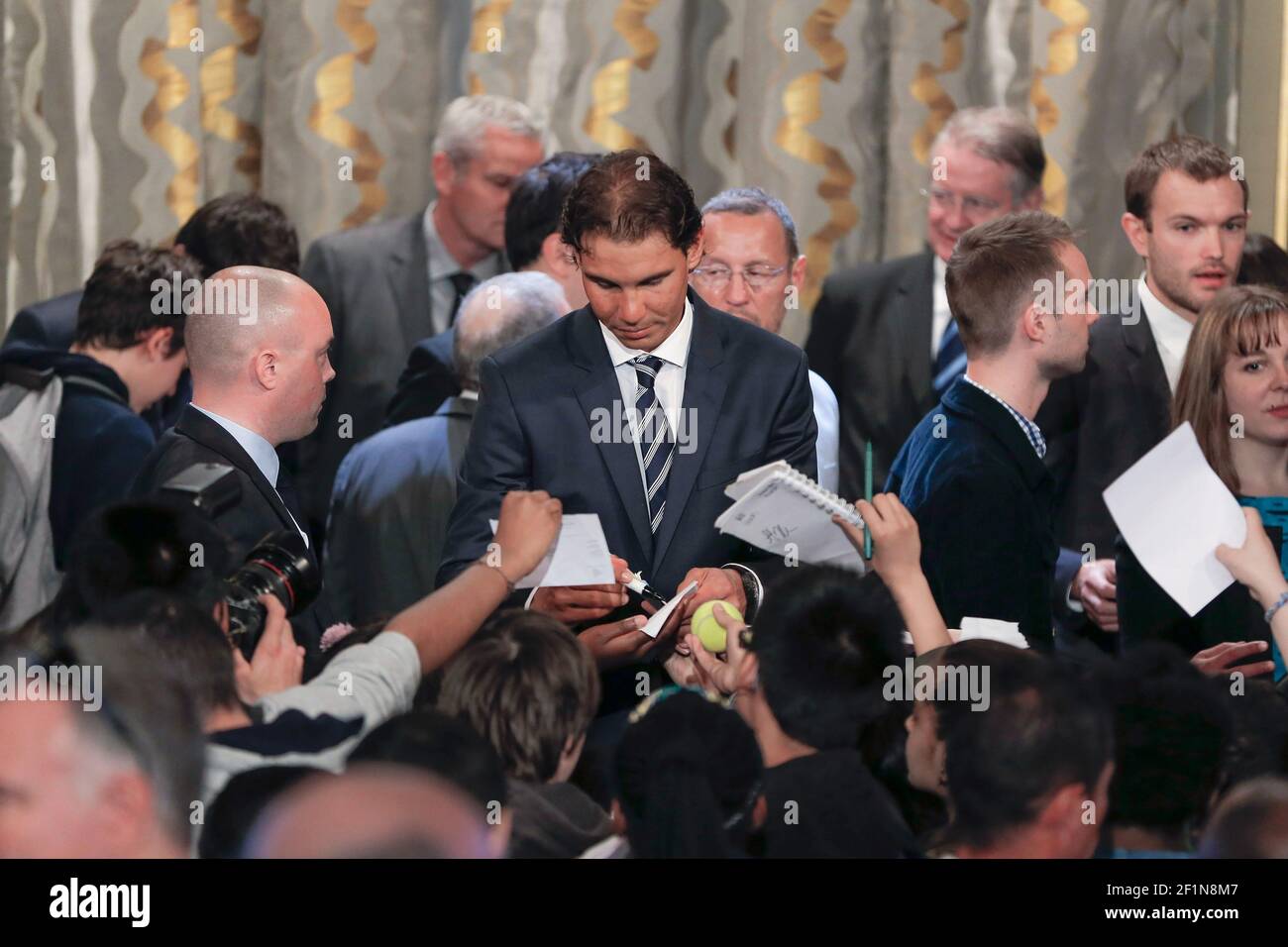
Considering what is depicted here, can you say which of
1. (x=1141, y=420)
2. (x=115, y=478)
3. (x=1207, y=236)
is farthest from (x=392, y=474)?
(x=1207, y=236)

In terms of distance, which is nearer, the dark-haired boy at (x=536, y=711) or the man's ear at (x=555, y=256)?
the dark-haired boy at (x=536, y=711)

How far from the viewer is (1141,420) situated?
3.93 m

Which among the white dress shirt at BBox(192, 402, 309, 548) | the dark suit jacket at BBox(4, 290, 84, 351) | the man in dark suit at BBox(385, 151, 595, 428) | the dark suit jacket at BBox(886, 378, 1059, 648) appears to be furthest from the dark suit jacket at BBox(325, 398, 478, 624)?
the dark suit jacket at BBox(886, 378, 1059, 648)

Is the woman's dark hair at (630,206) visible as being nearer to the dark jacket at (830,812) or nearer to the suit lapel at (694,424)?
the suit lapel at (694,424)

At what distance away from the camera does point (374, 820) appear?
7.07 ft

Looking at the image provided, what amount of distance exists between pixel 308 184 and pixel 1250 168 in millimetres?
2724

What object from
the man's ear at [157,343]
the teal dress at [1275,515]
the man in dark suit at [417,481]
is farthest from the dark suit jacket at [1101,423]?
the man's ear at [157,343]

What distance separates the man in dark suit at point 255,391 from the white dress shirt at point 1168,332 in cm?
187

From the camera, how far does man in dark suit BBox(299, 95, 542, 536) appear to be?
4785 mm

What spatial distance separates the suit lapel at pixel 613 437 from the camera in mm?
3064

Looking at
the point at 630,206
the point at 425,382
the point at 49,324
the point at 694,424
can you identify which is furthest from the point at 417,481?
the point at 49,324

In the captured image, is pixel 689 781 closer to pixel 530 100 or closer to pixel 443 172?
pixel 443 172

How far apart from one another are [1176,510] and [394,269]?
244 cm
